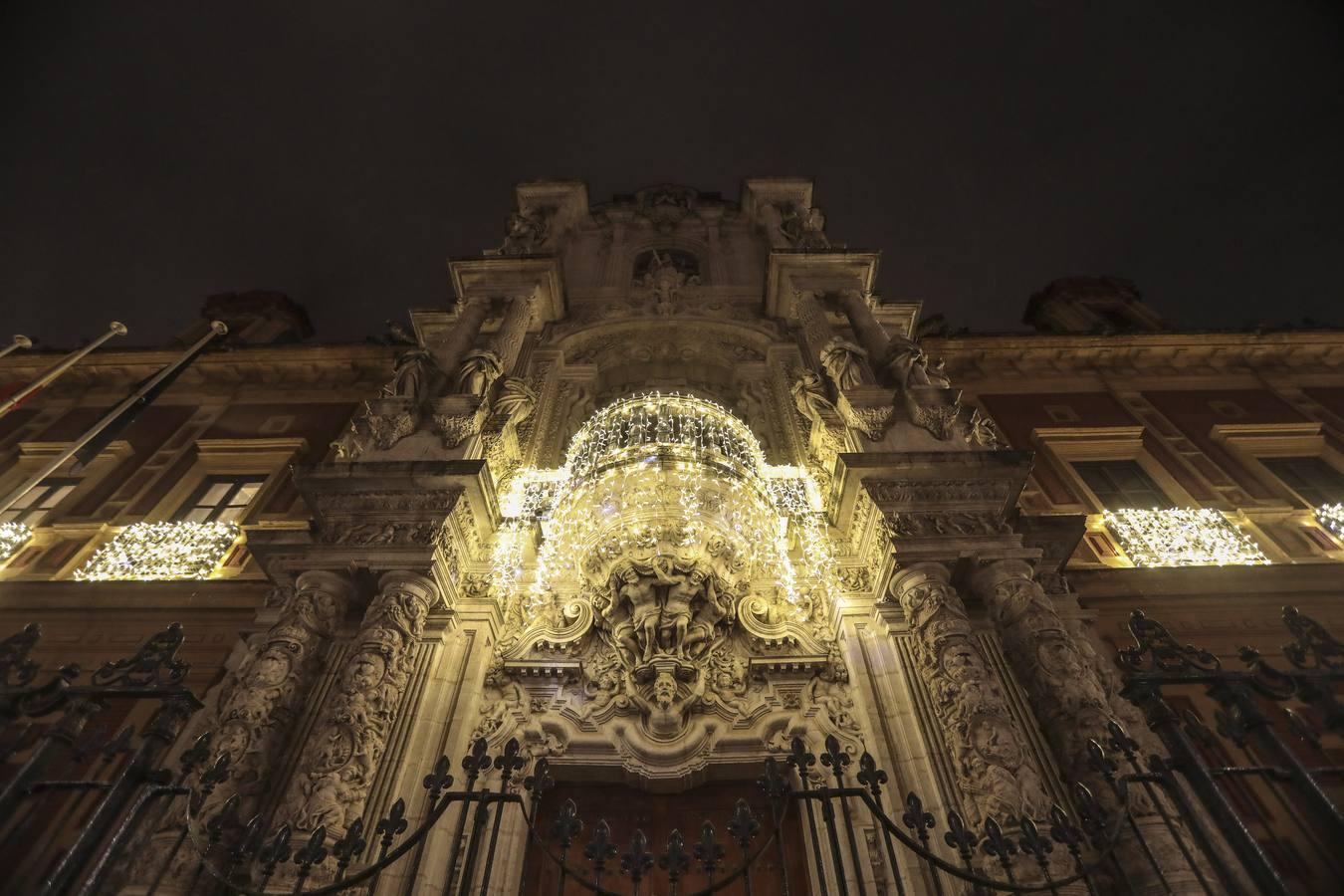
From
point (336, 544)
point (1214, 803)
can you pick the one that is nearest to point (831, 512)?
point (1214, 803)

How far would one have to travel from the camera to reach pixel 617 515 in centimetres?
912

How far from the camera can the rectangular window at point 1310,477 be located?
1271cm

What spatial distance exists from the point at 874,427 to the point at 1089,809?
5640 mm

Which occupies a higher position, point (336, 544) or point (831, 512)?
point (831, 512)

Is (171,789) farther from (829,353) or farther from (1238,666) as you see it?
(1238,666)

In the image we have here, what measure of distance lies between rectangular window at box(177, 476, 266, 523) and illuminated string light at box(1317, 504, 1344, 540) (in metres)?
2.69

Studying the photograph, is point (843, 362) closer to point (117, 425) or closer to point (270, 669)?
point (270, 669)

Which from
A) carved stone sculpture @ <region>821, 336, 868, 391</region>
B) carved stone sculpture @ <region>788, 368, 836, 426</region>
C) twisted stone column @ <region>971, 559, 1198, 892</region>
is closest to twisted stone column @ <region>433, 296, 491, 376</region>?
carved stone sculpture @ <region>788, 368, 836, 426</region>

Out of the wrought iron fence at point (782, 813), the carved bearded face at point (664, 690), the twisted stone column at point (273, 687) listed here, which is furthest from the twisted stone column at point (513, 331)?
the wrought iron fence at point (782, 813)

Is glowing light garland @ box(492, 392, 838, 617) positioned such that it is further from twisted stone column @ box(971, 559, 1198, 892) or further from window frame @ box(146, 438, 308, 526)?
window frame @ box(146, 438, 308, 526)

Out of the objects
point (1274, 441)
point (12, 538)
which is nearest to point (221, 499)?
point (12, 538)

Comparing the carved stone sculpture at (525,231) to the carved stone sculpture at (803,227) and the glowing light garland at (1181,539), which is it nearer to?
the carved stone sculpture at (803,227)

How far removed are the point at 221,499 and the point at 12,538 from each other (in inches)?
118

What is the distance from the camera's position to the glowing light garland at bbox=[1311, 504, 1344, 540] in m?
11.5
